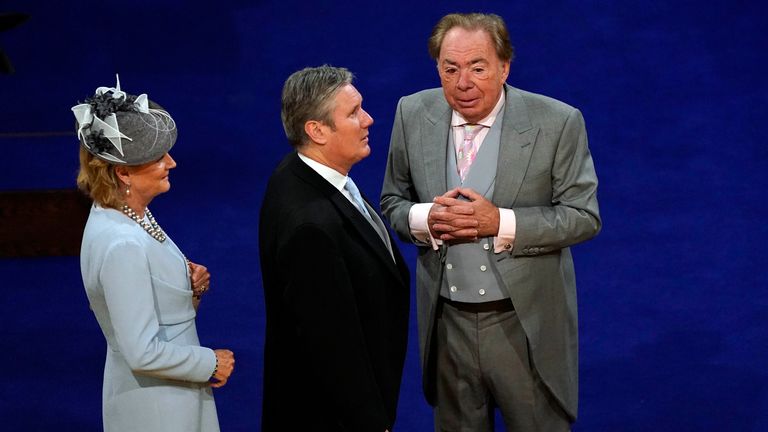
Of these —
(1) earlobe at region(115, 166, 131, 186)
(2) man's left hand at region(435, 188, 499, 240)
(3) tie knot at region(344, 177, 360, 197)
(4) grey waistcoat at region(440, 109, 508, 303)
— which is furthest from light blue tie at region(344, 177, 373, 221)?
(1) earlobe at region(115, 166, 131, 186)

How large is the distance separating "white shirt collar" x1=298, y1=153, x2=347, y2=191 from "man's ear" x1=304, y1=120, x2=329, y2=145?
0.06m

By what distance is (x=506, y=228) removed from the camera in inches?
128

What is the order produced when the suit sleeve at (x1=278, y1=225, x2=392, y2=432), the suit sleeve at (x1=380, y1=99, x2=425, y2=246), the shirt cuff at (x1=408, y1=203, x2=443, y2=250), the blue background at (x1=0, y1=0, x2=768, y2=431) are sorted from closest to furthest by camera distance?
the suit sleeve at (x1=278, y1=225, x2=392, y2=432) → the shirt cuff at (x1=408, y1=203, x2=443, y2=250) → the suit sleeve at (x1=380, y1=99, x2=425, y2=246) → the blue background at (x1=0, y1=0, x2=768, y2=431)

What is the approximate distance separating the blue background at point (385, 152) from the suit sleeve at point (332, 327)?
1740mm

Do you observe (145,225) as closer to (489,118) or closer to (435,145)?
(435,145)

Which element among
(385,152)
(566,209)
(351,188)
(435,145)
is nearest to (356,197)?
(351,188)

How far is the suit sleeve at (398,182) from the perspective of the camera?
137 inches

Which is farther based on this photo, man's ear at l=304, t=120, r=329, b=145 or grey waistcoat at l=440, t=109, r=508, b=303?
grey waistcoat at l=440, t=109, r=508, b=303

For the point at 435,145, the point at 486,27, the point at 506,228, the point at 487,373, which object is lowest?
the point at 487,373

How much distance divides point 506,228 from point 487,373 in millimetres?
469

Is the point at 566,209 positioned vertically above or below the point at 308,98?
below

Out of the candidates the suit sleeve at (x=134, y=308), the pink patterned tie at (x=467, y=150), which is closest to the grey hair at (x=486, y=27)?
the pink patterned tie at (x=467, y=150)

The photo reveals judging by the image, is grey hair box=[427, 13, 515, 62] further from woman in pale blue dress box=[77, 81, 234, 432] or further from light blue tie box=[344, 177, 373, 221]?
woman in pale blue dress box=[77, 81, 234, 432]

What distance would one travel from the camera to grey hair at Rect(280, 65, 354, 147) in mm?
2941
